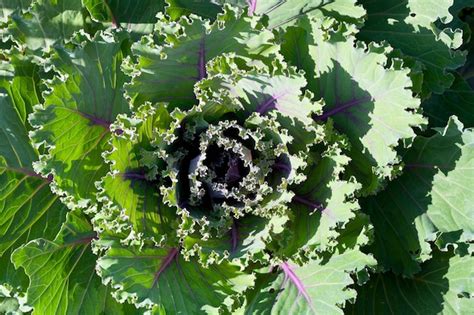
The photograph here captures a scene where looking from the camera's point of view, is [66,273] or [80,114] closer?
[80,114]

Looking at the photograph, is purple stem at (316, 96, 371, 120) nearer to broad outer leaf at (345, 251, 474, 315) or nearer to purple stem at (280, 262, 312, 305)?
purple stem at (280, 262, 312, 305)

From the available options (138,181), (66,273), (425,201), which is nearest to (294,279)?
(425,201)

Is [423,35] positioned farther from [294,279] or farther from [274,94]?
[294,279]

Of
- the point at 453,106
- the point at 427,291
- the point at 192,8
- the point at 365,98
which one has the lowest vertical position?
the point at 427,291

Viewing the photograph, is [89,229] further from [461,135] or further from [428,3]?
[428,3]

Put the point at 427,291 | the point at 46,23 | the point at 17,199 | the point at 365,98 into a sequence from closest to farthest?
the point at 365,98 → the point at 17,199 → the point at 46,23 → the point at 427,291

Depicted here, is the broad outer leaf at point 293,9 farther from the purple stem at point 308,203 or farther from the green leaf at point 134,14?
the purple stem at point 308,203
